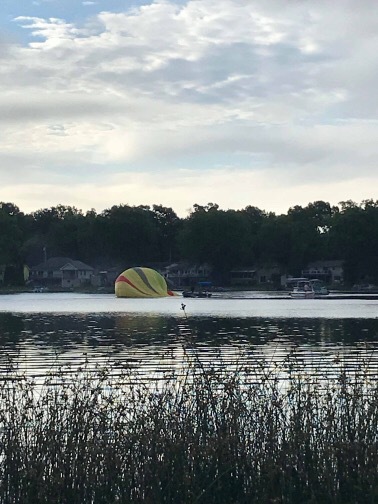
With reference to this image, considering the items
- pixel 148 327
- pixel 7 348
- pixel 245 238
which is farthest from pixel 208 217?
pixel 7 348

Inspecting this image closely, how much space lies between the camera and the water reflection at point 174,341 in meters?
27.4

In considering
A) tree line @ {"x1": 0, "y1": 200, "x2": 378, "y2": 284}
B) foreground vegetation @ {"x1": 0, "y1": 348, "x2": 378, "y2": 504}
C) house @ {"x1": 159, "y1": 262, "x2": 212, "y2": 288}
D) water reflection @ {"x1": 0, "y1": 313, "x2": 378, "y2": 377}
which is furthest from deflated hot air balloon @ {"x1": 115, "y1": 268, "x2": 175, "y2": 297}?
foreground vegetation @ {"x1": 0, "y1": 348, "x2": 378, "y2": 504}

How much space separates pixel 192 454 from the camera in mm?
10164

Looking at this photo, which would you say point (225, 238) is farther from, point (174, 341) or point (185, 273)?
point (174, 341)

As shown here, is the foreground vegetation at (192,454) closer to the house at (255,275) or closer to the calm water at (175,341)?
the calm water at (175,341)

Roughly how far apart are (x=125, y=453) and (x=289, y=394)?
2.59 m

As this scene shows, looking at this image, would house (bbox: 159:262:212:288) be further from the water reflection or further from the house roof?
the water reflection

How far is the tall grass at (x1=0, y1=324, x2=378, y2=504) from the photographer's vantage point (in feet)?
32.6

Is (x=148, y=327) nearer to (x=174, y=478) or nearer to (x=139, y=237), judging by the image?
(x=174, y=478)

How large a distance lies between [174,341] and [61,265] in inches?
5794

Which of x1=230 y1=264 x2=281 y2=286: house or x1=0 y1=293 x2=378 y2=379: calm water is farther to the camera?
x1=230 y1=264 x2=281 y2=286: house

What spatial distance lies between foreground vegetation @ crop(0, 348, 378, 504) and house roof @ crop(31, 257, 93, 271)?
562 ft

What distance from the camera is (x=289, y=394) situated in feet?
39.5

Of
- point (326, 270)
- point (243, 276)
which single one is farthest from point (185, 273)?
point (326, 270)
